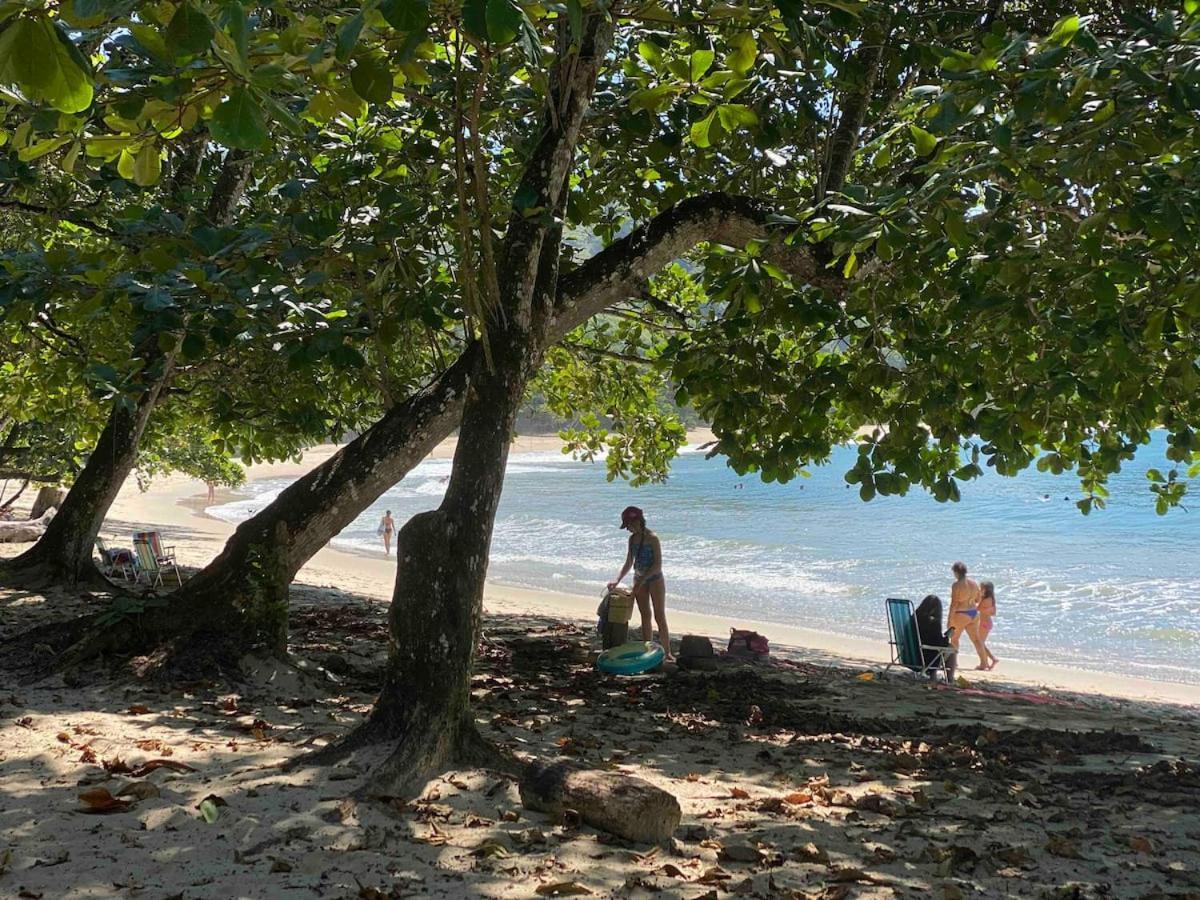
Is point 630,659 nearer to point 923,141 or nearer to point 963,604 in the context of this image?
point 923,141

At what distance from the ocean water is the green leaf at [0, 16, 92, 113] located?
9723 millimetres

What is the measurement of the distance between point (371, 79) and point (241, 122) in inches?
30.8

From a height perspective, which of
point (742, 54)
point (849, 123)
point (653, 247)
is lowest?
point (653, 247)

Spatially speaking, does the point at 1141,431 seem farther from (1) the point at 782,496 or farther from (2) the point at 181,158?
(1) the point at 782,496

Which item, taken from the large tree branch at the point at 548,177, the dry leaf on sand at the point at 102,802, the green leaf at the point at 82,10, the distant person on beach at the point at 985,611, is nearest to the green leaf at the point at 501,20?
the green leaf at the point at 82,10

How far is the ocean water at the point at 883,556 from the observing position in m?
18.5

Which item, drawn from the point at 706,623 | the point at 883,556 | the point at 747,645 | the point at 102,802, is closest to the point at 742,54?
the point at 102,802

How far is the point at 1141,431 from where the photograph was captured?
5379 millimetres

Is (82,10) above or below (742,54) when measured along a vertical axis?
below

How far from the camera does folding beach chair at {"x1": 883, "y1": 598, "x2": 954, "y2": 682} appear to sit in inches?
402

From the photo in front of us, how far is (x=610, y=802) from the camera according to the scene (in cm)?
367

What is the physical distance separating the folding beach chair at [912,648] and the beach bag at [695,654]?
2.81 meters

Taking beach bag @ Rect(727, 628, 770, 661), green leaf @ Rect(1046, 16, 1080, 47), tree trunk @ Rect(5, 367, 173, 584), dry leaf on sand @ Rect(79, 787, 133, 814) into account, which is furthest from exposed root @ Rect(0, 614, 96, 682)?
green leaf @ Rect(1046, 16, 1080, 47)

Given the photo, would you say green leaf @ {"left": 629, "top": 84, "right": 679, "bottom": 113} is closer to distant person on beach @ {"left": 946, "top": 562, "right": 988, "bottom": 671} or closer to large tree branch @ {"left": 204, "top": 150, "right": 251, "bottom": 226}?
large tree branch @ {"left": 204, "top": 150, "right": 251, "bottom": 226}
